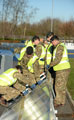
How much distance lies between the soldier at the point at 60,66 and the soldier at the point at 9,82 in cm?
103

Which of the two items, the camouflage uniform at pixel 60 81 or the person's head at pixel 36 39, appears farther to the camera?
the person's head at pixel 36 39


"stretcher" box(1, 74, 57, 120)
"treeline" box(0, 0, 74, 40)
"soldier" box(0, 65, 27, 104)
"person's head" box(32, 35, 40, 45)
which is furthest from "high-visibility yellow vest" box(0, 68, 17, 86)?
"treeline" box(0, 0, 74, 40)

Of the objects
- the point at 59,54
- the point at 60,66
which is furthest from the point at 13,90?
A: the point at 59,54

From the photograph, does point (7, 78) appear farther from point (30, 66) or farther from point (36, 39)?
point (36, 39)

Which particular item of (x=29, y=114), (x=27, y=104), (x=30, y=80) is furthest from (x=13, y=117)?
(x=30, y=80)

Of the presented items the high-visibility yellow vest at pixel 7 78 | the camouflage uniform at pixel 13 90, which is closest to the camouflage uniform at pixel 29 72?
the camouflage uniform at pixel 13 90

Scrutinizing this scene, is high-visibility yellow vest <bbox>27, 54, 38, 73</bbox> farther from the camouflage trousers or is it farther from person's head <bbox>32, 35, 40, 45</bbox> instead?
the camouflage trousers

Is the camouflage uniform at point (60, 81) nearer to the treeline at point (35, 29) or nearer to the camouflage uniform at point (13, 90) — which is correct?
the camouflage uniform at point (13, 90)

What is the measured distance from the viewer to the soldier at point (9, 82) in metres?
6.42

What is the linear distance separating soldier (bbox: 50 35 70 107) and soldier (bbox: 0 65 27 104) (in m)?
1.03

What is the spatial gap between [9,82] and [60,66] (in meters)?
1.49

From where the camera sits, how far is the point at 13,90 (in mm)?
6660

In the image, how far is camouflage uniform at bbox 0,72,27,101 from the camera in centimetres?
645

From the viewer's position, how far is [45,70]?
8.26m
